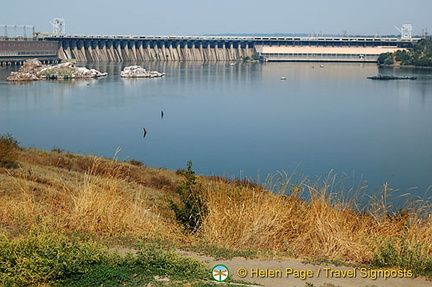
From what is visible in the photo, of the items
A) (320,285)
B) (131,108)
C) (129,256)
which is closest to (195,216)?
(129,256)

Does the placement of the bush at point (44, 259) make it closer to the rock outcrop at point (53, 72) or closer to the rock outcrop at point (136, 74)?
the rock outcrop at point (53, 72)

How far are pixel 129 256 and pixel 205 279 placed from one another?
1.93 feet

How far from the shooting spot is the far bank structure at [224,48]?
3194 inches

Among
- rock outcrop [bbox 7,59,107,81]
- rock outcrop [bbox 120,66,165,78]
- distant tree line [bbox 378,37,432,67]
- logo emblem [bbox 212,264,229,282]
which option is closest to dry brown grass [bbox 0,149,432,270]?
logo emblem [bbox 212,264,229,282]

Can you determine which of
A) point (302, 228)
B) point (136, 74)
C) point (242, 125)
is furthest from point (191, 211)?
point (136, 74)

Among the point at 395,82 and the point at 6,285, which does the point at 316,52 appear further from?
the point at 6,285

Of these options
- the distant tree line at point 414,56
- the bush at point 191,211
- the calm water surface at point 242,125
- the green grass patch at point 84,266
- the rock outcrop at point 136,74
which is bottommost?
the calm water surface at point 242,125

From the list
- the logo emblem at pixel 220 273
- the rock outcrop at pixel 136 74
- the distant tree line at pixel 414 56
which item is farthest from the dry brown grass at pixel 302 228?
the distant tree line at pixel 414 56

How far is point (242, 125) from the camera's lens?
2600cm

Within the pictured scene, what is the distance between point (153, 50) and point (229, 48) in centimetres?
1169

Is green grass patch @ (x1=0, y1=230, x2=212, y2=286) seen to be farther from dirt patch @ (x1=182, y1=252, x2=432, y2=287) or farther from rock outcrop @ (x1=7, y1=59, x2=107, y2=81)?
rock outcrop @ (x1=7, y1=59, x2=107, y2=81)

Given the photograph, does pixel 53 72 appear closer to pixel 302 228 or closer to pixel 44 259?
pixel 302 228

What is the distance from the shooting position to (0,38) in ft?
220

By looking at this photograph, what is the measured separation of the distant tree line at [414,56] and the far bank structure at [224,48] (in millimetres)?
5946
